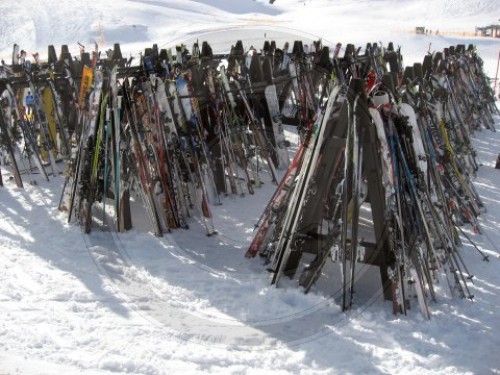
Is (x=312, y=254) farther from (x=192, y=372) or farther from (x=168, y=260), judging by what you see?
(x=192, y=372)

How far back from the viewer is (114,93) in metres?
4.99

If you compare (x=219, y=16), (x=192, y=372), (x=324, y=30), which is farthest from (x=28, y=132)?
(x=219, y=16)

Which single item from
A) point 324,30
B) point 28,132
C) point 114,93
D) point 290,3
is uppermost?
point 290,3

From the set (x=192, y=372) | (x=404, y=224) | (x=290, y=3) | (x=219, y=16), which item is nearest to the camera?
(x=192, y=372)

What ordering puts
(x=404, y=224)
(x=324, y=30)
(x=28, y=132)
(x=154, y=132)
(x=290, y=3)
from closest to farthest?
(x=404, y=224)
(x=154, y=132)
(x=28, y=132)
(x=324, y=30)
(x=290, y=3)

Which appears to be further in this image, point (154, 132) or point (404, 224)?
point (154, 132)

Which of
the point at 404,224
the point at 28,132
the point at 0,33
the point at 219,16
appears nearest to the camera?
the point at 404,224

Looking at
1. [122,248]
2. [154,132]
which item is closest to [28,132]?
[154,132]

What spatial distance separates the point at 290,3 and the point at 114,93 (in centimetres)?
6304

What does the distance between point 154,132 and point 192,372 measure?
2.89 meters

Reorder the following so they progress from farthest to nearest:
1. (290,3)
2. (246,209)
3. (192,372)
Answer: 1. (290,3)
2. (246,209)
3. (192,372)

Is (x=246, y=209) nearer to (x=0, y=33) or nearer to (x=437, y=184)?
(x=437, y=184)

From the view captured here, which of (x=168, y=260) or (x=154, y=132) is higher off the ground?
(x=154, y=132)

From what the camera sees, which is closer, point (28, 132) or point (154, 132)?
point (154, 132)
